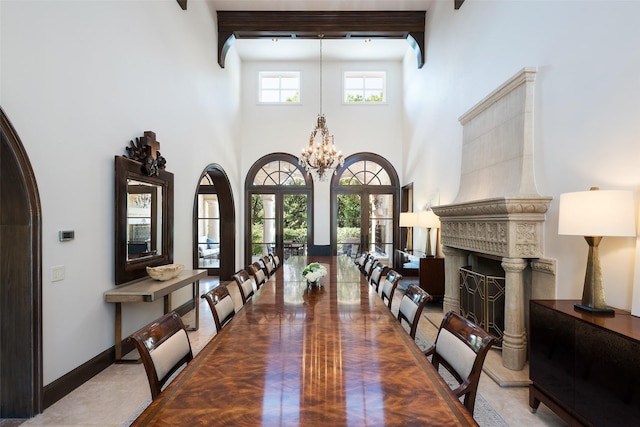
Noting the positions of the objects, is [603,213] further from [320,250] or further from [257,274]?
[320,250]

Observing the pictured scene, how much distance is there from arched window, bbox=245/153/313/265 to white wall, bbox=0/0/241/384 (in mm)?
3683

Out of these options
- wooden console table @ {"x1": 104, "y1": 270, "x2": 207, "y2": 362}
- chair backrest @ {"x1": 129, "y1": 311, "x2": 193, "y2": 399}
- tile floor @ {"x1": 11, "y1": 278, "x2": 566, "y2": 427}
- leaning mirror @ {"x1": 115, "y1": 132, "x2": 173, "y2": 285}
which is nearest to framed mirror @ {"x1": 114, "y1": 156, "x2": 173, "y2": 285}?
leaning mirror @ {"x1": 115, "y1": 132, "x2": 173, "y2": 285}

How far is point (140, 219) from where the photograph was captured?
12.1 feet

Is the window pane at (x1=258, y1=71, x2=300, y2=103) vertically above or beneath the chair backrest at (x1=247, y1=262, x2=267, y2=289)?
above

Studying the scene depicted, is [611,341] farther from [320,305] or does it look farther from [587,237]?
[320,305]

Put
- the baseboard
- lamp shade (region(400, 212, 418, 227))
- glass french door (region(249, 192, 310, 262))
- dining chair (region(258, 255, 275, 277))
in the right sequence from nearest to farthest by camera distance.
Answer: the baseboard
dining chair (region(258, 255, 275, 277))
lamp shade (region(400, 212, 418, 227))
glass french door (region(249, 192, 310, 262))

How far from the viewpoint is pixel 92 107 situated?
2.95 meters

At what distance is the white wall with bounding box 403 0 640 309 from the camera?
2.14 metres

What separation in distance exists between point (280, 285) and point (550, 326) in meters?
2.04

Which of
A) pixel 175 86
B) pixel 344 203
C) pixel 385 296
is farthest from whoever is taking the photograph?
pixel 344 203

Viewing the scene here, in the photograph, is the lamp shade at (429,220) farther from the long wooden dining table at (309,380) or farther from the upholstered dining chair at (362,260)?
the long wooden dining table at (309,380)

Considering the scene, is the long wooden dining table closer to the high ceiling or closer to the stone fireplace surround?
the stone fireplace surround

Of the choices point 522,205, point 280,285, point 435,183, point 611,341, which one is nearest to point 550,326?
point 611,341

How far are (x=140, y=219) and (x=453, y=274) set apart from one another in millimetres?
3890
